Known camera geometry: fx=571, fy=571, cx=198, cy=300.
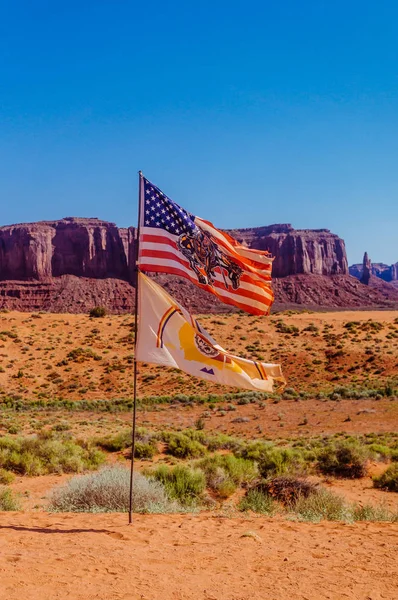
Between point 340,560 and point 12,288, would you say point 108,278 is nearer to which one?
point 12,288

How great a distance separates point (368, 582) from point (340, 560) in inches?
34.3

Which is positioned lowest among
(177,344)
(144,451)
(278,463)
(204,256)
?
(144,451)

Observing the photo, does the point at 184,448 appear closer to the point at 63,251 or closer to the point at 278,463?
the point at 278,463

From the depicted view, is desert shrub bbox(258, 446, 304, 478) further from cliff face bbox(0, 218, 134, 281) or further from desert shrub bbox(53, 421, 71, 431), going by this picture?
cliff face bbox(0, 218, 134, 281)

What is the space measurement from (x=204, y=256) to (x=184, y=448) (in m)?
11.8

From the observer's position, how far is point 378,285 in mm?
175250

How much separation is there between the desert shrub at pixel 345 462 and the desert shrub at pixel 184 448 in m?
4.56

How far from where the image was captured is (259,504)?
12.2m

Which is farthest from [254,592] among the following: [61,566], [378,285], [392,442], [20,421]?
[378,285]

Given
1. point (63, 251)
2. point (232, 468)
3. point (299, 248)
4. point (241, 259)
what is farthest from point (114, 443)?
point (299, 248)

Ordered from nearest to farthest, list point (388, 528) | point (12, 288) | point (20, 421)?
point (388, 528) → point (20, 421) → point (12, 288)

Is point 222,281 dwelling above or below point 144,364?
above

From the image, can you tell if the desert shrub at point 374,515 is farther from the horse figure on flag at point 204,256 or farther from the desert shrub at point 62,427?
the desert shrub at point 62,427

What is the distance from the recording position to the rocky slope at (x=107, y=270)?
5207 inches
